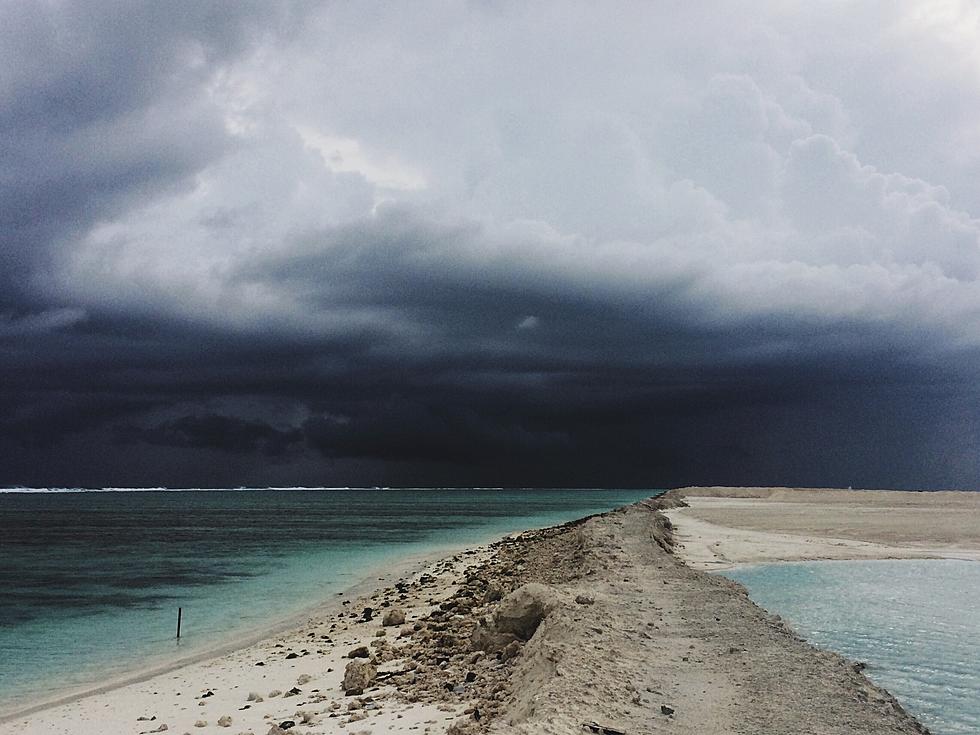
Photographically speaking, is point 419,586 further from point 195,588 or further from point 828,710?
point 828,710

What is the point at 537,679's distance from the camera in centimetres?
989

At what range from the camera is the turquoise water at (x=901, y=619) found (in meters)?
10.8

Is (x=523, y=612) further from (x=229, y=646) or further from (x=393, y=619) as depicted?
(x=229, y=646)

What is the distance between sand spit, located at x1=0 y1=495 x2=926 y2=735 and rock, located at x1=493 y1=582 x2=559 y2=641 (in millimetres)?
32

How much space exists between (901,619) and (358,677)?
42.2 feet

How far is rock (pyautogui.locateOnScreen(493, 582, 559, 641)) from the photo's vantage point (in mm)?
13227

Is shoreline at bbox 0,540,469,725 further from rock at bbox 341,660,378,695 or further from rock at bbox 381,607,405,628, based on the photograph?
rock at bbox 341,660,378,695

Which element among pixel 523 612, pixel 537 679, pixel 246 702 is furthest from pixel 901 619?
pixel 246 702

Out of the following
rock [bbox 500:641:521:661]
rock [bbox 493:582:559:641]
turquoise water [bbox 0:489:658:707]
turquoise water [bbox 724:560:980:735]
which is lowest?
turquoise water [bbox 0:489:658:707]

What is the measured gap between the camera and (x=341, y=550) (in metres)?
45.2

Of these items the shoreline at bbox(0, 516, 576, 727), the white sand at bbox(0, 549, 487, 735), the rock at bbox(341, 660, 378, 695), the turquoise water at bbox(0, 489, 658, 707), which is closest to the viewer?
the white sand at bbox(0, 549, 487, 735)

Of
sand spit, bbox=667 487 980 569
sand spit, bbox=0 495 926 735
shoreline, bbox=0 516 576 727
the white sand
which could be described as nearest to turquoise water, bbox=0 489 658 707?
shoreline, bbox=0 516 576 727

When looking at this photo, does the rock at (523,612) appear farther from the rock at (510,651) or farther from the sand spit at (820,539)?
the sand spit at (820,539)

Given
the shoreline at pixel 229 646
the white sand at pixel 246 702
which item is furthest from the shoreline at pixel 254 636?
the white sand at pixel 246 702
